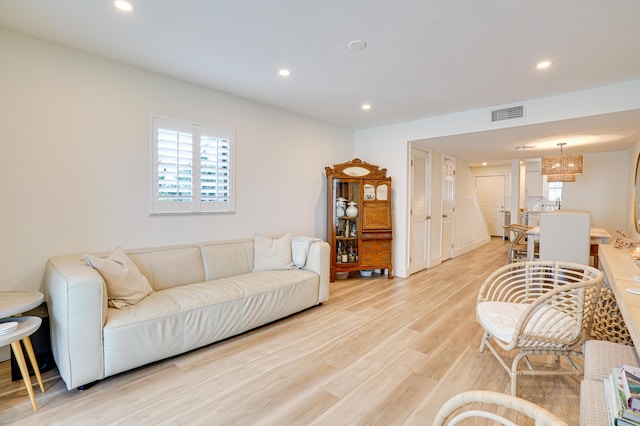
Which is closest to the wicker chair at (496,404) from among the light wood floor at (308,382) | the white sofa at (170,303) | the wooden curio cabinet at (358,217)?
the light wood floor at (308,382)

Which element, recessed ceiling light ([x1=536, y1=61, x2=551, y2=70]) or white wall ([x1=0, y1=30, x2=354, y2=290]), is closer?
white wall ([x1=0, y1=30, x2=354, y2=290])

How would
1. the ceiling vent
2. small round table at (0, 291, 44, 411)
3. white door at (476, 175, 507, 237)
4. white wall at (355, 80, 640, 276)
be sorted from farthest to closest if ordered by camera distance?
white door at (476, 175, 507, 237) → the ceiling vent → white wall at (355, 80, 640, 276) → small round table at (0, 291, 44, 411)

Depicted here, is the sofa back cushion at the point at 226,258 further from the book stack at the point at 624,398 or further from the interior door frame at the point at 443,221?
the interior door frame at the point at 443,221

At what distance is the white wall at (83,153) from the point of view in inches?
91.5

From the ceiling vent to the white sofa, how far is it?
9.18 ft

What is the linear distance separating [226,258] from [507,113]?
12.6 feet

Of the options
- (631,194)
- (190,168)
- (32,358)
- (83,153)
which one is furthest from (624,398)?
(631,194)

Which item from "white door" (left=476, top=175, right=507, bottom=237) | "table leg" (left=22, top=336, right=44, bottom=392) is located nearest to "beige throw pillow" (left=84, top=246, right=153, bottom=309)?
"table leg" (left=22, top=336, right=44, bottom=392)

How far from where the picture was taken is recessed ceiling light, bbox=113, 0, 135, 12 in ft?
6.37

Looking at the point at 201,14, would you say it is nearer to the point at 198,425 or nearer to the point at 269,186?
the point at 269,186

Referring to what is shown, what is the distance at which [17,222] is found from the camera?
2332 mm

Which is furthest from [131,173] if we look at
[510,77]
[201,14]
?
[510,77]

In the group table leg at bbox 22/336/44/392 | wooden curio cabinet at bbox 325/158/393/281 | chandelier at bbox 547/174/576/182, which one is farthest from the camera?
chandelier at bbox 547/174/576/182

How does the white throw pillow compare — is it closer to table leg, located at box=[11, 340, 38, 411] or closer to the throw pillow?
the throw pillow
